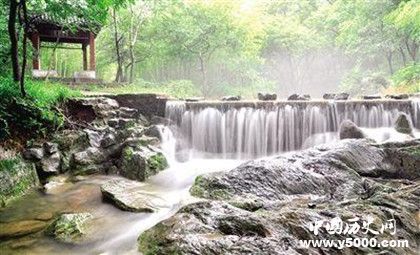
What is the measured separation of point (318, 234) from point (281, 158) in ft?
9.83

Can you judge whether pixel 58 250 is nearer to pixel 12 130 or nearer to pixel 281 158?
pixel 281 158

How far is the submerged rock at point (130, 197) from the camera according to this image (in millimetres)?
6266

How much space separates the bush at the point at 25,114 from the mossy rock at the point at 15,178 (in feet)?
2.46

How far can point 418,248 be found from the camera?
13.4 feet

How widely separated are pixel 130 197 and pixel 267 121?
683 centimetres

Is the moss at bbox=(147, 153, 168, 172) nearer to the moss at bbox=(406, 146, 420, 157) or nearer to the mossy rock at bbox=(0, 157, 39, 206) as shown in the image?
the mossy rock at bbox=(0, 157, 39, 206)

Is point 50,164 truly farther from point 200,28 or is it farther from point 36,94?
point 200,28

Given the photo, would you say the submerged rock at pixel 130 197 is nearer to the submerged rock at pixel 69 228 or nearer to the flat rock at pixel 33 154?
the submerged rock at pixel 69 228

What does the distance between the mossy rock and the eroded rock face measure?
413 cm

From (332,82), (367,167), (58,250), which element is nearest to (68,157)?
(58,250)

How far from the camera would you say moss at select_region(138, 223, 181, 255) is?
375cm

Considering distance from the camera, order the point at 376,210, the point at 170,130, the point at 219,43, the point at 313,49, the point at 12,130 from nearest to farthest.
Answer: the point at 376,210 → the point at 12,130 → the point at 170,130 → the point at 219,43 → the point at 313,49

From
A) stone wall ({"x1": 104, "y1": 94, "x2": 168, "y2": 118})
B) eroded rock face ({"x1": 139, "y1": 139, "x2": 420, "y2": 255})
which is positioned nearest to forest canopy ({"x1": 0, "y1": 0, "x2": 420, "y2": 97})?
stone wall ({"x1": 104, "y1": 94, "x2": 168, "y2": 118})

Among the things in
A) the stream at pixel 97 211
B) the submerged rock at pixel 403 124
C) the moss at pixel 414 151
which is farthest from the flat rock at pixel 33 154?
the submerged rock at pixel 403 124
